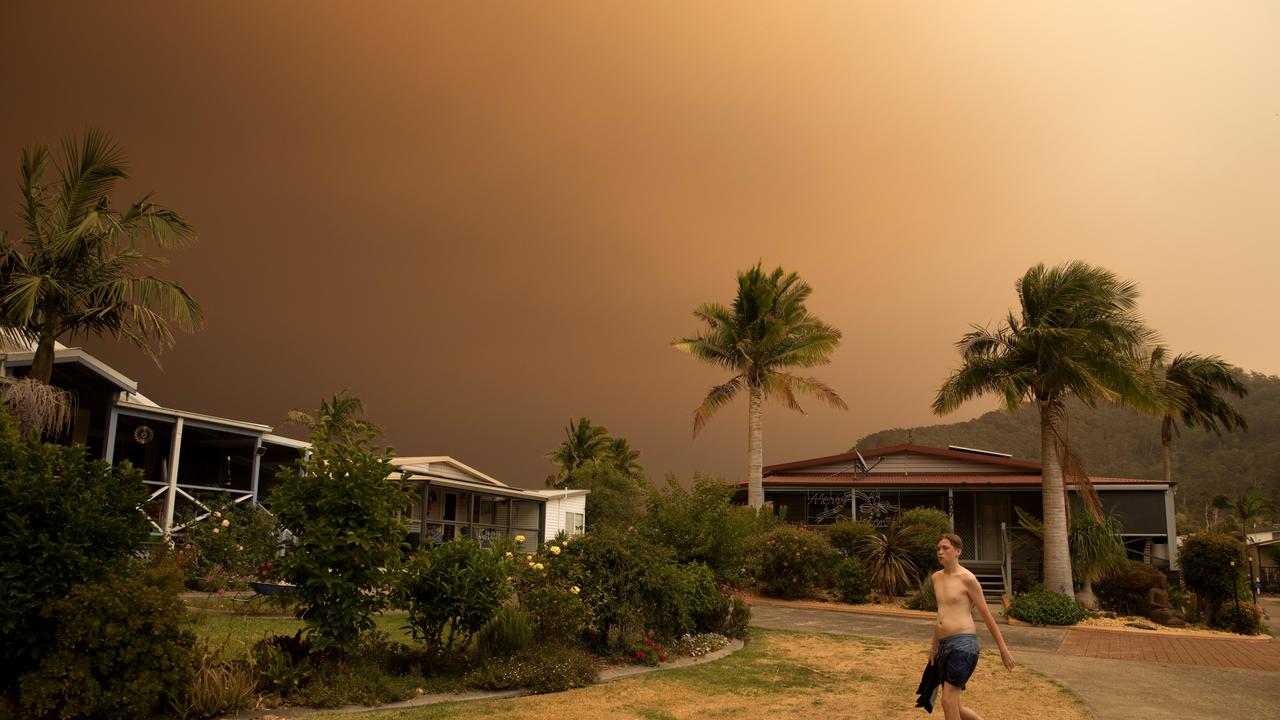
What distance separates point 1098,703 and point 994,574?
1741cm

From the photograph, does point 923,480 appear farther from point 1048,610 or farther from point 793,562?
point 1048,610

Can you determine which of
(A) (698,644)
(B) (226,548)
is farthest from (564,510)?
(A) (698,644)

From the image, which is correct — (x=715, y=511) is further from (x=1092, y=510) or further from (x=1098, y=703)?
(x=1092, y=510)

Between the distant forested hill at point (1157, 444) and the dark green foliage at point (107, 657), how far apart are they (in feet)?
206

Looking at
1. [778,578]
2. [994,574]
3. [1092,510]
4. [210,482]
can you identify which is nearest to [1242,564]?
[1092,510]

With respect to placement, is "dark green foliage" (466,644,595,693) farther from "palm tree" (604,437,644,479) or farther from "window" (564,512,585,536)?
"palm tree" (604,437,644,479)

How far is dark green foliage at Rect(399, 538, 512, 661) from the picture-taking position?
887 centimetres

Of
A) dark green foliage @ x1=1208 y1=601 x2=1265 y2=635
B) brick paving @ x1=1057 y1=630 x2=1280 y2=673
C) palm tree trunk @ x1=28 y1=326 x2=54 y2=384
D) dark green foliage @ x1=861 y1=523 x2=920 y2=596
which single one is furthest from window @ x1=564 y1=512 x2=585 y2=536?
palm tree trunk @ x1=28 y1=326 x2=54 y2=384

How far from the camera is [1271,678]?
38.5ft

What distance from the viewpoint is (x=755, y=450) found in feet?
91.5

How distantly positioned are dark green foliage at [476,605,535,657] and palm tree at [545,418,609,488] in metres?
46.3

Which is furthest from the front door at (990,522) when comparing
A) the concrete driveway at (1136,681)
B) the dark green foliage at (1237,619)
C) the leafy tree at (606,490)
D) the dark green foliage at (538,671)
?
the dark green foliage at (538,671)

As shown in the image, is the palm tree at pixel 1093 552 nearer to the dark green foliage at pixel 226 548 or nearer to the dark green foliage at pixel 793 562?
the dark green foliage at pixel 793 562

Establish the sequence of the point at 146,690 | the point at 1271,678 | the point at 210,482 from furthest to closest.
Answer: the point at 210,482 → the point at 1271,678 → the point at 146,690
